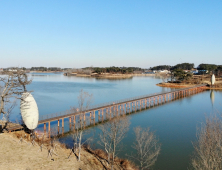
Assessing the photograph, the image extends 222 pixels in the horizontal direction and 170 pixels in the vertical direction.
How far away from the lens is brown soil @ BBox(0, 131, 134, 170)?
1204 cm

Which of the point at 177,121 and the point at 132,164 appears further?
the point at 177,121

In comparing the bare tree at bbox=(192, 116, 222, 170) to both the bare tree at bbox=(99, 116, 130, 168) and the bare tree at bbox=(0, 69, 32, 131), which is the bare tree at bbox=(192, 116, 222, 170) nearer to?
the bare tree at bbox=(99, 116, 130, 168)

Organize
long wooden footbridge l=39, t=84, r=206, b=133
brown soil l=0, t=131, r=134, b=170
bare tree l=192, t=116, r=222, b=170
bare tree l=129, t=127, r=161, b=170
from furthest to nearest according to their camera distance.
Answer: long wooden footbridge l=39, t=84, r=206, b=133
bare tree l=129, t=127, r=161, b=170
brown soil l=0, t=131, r=134, b=170
bare tree l=192, t=116, r=222, b=170

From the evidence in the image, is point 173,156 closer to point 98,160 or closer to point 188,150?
point 188,150

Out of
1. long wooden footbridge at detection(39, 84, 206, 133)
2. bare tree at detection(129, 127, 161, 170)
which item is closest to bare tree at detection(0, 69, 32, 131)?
long wooden footbridge at detection(39, 84, 206, 133)

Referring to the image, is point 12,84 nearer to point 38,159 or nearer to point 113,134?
point 38,159

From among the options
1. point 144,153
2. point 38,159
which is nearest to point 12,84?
point 38,159

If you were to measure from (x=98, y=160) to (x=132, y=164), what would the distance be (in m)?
2.97

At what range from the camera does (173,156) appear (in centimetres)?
1823

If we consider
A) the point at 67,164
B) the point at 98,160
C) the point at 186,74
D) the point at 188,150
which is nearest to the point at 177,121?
the point at 188,150

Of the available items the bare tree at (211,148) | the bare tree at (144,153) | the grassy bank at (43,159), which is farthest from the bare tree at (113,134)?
the bare tree at (211,148)

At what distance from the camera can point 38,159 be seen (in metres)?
13.0

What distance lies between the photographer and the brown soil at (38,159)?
12.0 metres

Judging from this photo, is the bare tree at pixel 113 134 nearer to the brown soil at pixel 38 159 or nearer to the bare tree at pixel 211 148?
the brown soil at pixel 38 159
